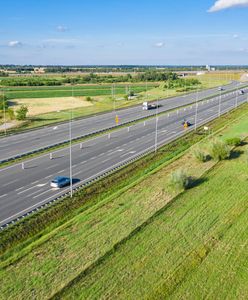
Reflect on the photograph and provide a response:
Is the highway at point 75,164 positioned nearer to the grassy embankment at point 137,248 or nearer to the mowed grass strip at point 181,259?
the grassy embankment at point 137,248

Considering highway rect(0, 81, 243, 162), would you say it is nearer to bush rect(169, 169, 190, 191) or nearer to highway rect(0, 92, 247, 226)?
highway rect(0, 92, 247, 226)

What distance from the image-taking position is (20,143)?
62.2 metres

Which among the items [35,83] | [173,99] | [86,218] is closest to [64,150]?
[86,218]

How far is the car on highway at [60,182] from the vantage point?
129ft

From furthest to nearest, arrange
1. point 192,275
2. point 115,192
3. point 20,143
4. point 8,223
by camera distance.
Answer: point 20,143 < point 115,192 < point 8,223 < point 192,275

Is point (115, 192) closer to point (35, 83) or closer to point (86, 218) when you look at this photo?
point (86, 218)

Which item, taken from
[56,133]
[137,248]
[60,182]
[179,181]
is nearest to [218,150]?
[179,181]

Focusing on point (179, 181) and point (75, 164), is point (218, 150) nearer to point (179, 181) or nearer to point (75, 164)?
point (179, 181)

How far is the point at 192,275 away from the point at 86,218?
37.7ft

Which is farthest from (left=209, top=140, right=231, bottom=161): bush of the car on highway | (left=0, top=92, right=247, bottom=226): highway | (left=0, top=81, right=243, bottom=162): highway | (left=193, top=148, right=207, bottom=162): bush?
(left=0, top=81, right=243, bottom=162): highway

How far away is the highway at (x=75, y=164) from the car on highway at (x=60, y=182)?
1.74 feet

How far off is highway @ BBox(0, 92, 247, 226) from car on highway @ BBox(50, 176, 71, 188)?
0.53 metres

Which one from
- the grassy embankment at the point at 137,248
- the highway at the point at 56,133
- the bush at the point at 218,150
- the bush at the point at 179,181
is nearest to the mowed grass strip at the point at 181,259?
the grassy embankment at the point at 137,248

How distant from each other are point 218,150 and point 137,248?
1034 inches
